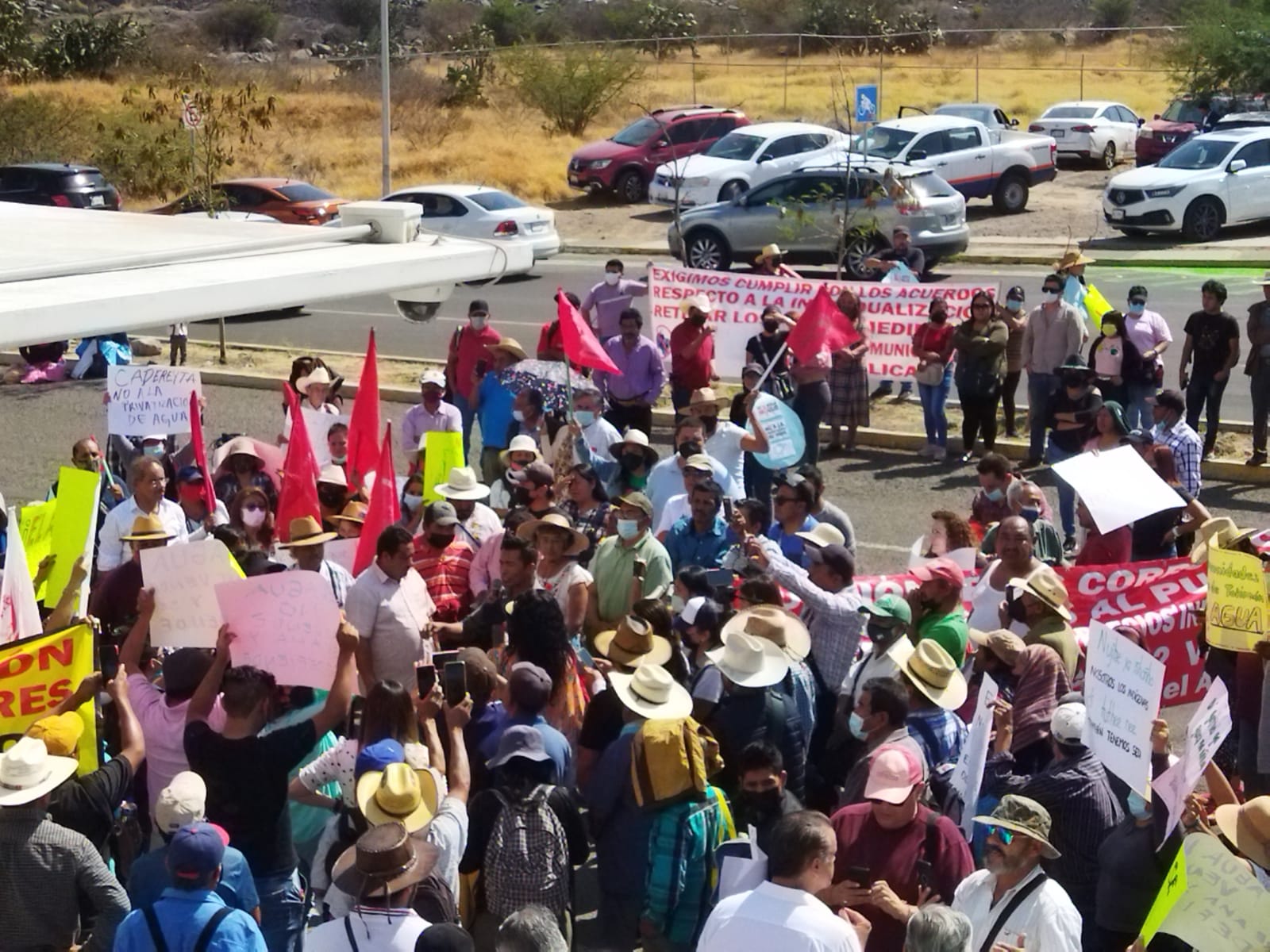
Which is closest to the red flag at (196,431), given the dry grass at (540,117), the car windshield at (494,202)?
the car windshield at (494,202)

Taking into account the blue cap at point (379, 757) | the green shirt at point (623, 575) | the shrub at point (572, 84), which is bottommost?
the green shirt at point (623, 575)

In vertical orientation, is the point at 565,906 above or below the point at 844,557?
below

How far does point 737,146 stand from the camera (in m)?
30.2

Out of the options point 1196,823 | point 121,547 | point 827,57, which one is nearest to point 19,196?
point 121,547

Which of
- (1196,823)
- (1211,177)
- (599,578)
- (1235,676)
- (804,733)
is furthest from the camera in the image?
(1211,177)

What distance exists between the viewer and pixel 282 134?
42.9 m

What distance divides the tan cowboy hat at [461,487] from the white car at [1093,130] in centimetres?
2869

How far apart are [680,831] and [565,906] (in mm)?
449

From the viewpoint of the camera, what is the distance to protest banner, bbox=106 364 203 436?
10.1m

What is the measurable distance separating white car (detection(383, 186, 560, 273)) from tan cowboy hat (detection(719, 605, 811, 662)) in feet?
63.1

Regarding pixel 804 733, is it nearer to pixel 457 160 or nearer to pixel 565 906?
pixel 565 906

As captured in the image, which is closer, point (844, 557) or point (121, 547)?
point (844, 557)

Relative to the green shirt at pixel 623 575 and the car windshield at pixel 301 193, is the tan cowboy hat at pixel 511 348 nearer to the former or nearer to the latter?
the green shirt at pixel 623 575

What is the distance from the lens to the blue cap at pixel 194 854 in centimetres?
485
